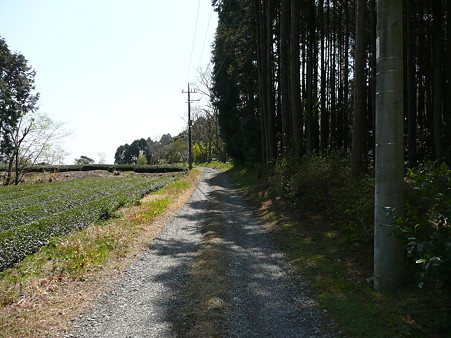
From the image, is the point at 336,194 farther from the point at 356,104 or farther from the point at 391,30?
the point at 391,30

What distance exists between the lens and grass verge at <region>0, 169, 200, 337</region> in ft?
14.3

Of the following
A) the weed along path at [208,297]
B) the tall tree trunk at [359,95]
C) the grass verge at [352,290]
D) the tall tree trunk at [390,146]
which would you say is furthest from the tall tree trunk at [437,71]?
the tall tree trunk at [390,146]

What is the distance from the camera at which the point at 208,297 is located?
519cm

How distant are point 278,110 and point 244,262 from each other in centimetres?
1876

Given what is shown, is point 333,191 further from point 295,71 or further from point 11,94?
point 11,94

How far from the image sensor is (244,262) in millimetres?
7203

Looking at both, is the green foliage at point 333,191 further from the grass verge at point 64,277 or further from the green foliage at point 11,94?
the green foliage at point 11,94

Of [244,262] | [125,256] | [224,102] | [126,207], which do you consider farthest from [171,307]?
[224,102]

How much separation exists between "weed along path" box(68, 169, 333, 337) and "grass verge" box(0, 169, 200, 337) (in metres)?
0.35

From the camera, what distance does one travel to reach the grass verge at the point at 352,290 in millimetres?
3875

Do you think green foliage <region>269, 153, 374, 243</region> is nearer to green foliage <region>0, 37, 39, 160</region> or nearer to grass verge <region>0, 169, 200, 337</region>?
grass verge <region>0, 169, 200, 337</region>

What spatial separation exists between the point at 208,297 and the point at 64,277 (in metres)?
2.74

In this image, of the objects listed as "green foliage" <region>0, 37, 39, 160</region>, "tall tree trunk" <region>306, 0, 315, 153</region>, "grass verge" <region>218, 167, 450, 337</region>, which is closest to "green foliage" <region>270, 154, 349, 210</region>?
"grass verge" <region>218, 167, 450, 337</region>

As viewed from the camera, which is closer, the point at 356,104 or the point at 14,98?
the point at 356,104
